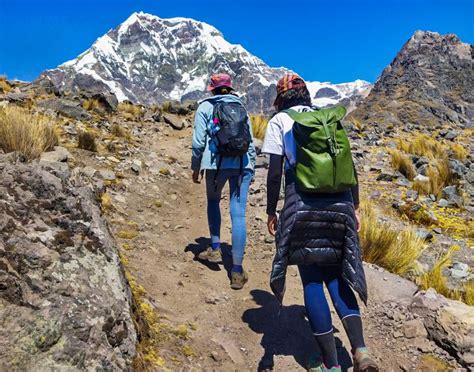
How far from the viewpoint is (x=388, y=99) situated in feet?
208

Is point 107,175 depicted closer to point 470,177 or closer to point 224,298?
point 224,298

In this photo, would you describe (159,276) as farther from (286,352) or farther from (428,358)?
Result: (428,358)

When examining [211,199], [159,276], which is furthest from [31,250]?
[211,199]

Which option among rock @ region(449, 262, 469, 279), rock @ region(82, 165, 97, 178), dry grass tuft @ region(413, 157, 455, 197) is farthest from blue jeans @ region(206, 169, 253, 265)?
dry grass tuft @ region(413, 157, 455, 197)

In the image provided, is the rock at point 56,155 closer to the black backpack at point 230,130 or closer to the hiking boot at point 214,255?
the hiking boot at point 214,255

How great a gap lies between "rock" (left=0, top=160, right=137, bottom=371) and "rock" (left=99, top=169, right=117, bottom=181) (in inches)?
161

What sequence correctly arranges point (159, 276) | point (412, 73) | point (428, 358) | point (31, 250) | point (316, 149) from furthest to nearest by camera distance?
point (412, 73)
point (159, 276)
point (428, 358)
point (316, 149)
point (31, 250)

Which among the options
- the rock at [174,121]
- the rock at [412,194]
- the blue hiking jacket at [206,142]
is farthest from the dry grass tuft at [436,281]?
the rock at [174,121]

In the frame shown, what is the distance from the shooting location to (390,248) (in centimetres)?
508

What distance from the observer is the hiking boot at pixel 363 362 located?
2.56 m

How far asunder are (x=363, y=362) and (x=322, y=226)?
900 mm

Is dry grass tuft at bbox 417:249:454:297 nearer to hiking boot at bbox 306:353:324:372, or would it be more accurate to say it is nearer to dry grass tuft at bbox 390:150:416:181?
hiking boot at bbox 306:353:324:372

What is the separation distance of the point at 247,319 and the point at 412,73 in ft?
266

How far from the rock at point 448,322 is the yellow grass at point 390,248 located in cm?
111
